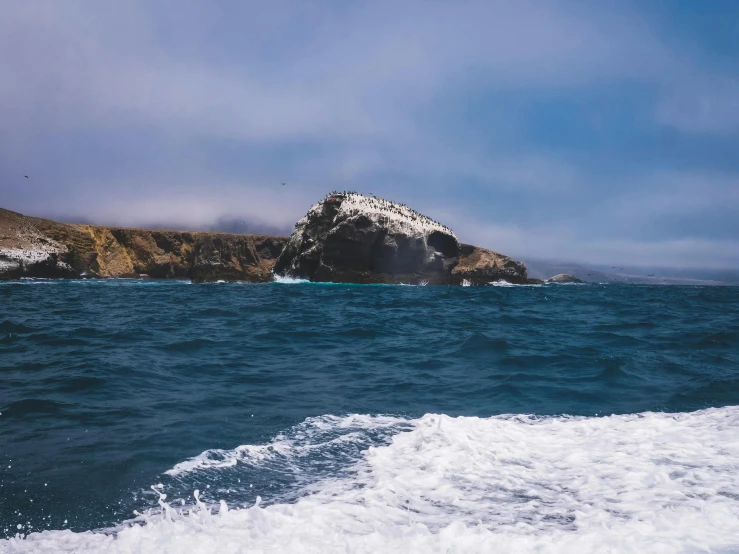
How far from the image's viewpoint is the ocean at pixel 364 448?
11.8 feet

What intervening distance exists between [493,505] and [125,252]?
4017 inches

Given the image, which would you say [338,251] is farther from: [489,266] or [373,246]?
[489,266]

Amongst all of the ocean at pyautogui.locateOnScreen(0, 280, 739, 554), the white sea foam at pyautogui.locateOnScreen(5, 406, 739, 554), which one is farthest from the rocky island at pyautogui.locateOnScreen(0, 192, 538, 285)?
the white sea foam at pyautogui.locateOnScreen(5, 406, 739, 554)

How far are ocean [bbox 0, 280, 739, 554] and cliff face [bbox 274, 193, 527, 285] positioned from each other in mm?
56787

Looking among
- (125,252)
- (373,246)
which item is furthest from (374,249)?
(125,252)

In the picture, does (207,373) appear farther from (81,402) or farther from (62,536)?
(62,536)

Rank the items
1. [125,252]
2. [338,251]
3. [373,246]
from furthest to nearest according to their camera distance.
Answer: [125,252] < [373,246] < [338,251]

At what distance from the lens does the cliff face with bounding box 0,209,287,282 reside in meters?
62.1

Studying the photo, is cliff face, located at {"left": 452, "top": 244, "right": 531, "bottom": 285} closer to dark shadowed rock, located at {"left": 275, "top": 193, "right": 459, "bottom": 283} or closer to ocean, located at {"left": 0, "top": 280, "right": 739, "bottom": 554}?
dark shadowed rock, located at {"left": 275, "top": 193, "right": 459, "bottom": 283}

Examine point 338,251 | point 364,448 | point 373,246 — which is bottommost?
point 364,448

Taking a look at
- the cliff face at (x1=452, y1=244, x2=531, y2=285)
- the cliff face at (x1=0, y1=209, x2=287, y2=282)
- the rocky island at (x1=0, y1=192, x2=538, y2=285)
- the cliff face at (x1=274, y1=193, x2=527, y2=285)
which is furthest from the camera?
the cliff face at (x1=452, y1=244, x2=531, y2=285)

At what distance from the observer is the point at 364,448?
573 centimetres

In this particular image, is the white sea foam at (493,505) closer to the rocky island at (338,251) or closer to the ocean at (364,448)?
the ocean at (364,448)

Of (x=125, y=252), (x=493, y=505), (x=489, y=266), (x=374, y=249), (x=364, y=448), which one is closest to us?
(x=493, y=505)
